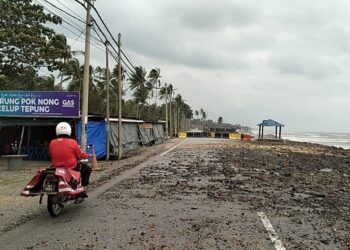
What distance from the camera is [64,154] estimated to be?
8797mm

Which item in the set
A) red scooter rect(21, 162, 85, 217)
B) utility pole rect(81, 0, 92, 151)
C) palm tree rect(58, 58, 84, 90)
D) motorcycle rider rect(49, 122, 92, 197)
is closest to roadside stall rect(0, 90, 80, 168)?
utility pole rect(81, 0, 92, 151)

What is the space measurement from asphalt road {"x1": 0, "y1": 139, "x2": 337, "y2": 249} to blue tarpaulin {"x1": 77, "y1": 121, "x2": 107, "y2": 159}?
39.4ft

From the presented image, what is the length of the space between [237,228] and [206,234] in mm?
729

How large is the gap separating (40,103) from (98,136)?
3749 mm

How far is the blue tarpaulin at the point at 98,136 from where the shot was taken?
23703 millimetres

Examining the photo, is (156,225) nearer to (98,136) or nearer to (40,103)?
(40,103)

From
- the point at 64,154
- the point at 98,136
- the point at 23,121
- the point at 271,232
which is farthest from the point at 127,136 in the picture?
the point at 271,232

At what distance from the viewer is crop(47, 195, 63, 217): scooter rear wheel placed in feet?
27.5

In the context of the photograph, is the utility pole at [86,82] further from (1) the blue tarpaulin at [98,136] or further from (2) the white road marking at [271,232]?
(2) the white road marking at [271,232]

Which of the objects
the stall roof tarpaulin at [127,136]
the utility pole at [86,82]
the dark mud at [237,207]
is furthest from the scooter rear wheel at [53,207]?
the stall roof tarpaulin at [127,136]

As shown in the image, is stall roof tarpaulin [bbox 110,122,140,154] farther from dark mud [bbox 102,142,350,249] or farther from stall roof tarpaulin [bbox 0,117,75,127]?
dark mud [bbox 102,142,350,249]

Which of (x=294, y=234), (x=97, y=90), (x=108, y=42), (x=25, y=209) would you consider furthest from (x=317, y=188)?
(x=97, y=90)

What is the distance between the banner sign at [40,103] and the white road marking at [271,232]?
47.3 feet

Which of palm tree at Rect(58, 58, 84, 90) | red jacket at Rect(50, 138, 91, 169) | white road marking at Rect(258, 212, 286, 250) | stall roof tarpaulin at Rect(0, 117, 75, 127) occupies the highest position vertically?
palm tree at Rect(58, 58, 84, 90)
